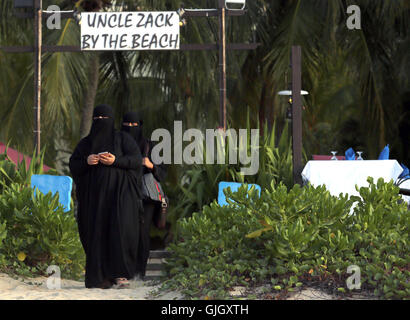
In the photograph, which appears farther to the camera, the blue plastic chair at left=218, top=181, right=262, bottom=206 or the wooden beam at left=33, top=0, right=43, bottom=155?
the wooden beam at left=33, top=0, right=43, bottom=155

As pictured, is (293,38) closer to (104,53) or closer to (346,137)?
(104,53)

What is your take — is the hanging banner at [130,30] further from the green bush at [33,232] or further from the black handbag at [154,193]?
the green bush at [33,232]

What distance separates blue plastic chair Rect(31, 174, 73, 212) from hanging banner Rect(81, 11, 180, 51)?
5.86 feet

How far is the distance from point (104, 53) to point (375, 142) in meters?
5.89

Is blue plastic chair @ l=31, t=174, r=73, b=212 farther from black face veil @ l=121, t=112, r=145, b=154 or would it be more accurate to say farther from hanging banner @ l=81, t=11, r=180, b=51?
hanging banner @ l=81, t=11, r=180, b=51

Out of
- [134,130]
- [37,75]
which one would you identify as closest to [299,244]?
[134,130]

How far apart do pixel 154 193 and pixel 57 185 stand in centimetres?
104

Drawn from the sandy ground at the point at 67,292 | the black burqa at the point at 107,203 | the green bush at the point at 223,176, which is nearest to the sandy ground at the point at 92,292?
the sandy ground at the point at 67,292

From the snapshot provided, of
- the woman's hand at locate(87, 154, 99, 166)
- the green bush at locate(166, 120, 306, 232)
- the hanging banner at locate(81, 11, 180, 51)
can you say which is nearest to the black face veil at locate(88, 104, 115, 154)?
the woman's hand at locate(87, 154, 99, 166)

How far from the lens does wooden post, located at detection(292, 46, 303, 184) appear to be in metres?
7.21

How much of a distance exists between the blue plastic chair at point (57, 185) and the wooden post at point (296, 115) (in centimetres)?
214

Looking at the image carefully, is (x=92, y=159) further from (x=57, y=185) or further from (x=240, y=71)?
(x=240, y=71)

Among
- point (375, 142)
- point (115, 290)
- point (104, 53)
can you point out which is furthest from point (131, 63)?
point (115, 290)

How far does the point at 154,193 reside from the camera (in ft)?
23.3
